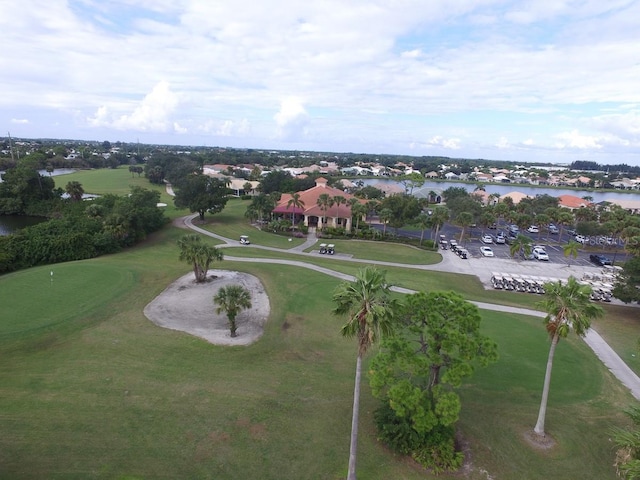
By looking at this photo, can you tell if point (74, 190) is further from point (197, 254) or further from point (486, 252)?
point (486, 252)

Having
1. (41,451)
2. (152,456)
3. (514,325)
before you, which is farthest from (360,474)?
(514,325)

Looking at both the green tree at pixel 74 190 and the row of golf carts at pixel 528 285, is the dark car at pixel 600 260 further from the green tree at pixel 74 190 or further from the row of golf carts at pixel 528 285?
the green tree at pixel 74 190

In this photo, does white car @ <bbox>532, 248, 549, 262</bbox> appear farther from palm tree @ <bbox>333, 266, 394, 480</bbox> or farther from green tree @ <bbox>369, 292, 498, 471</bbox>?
palm tree @ <bbox>333, 266, 394, 480</bbox>

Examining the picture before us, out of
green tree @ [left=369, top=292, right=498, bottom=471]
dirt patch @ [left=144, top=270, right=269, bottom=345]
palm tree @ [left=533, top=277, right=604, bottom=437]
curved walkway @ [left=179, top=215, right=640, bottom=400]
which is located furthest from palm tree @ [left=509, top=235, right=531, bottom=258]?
green tree @ [left=369, top=292, right=498, bottom=471]

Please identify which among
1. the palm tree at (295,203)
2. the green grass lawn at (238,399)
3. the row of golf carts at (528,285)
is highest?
the palm tree at (295,203)

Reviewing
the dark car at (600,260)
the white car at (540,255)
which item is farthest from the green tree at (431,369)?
the dark car at (600,260)
